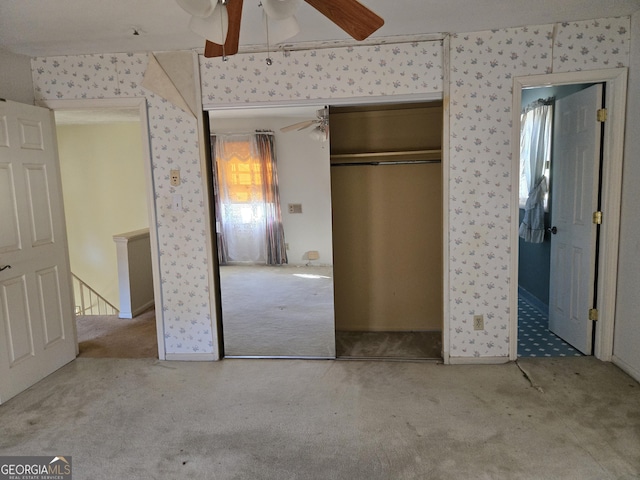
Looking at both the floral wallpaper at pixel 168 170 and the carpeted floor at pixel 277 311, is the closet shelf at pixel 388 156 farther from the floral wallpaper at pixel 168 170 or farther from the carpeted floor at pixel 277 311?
the floral wallpaper at pixel 168 170

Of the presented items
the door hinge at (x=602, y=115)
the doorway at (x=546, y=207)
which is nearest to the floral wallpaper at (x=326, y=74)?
the door hinge at (x=602, y=115)

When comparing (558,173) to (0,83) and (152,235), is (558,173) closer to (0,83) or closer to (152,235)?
(152,235)

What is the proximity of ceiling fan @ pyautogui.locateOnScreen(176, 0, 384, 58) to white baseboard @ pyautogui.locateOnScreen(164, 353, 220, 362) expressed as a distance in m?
2.47

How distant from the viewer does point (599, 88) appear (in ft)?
9.84

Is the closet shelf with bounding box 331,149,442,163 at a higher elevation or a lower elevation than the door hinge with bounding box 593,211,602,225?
higher

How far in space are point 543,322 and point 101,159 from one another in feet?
19.1

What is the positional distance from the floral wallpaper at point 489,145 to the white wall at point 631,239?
0.12 meters

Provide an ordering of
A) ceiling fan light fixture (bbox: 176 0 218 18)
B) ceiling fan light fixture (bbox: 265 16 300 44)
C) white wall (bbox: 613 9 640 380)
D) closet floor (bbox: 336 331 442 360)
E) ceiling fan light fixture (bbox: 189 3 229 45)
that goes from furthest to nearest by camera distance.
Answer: closet floor (bbox: 336 331 442 360), white wall (bbox: 613 9 640 380), ceiling fan light fixture (bbox: 265 16 300 44), ceiling fan light fixture (bbox: 189 3 229 45), ceiling fan light fixture (bbox: 176 0 218 18)

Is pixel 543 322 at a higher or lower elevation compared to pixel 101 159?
lower

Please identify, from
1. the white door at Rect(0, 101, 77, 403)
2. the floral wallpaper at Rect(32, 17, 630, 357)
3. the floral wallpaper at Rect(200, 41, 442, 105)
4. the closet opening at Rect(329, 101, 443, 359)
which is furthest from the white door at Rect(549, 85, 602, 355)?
the white door at Rect(0, 101, 77, 403)

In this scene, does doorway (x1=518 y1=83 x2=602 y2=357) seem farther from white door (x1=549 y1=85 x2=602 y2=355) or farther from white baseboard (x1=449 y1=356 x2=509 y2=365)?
white baseboard (x1=449 y1=356 x2=509 y2=365)

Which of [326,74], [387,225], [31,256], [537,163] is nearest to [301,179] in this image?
[326,74]

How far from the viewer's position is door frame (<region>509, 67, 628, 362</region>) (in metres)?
2.91

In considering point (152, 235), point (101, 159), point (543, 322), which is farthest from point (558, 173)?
point (101, 159)
